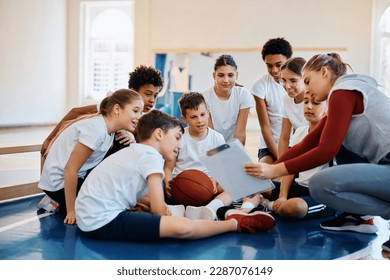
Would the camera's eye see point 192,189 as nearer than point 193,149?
Yes

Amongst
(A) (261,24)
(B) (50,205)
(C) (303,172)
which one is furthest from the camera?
(A) (261,24)

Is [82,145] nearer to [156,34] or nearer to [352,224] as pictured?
[352,224]

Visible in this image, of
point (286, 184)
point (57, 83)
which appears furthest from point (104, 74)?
point (286, 184)

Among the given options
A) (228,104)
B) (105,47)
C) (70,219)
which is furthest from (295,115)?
(105,47)

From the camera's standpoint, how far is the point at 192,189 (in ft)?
7.41

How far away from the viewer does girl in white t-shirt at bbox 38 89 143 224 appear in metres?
2.09

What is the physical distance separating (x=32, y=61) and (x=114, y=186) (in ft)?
23.1

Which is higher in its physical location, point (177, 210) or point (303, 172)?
point (303, 172)

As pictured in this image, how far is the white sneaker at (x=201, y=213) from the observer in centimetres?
208

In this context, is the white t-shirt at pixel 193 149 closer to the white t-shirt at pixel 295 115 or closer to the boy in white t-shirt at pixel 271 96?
the white t-shirt at pixel 295 115

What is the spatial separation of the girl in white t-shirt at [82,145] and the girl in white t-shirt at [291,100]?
0.84 meters

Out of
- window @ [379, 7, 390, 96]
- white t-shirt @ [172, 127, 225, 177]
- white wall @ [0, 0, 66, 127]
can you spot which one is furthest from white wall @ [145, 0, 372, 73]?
white t-shirt @ [172, 127, 225, 177]

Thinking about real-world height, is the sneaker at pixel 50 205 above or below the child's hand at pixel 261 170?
below

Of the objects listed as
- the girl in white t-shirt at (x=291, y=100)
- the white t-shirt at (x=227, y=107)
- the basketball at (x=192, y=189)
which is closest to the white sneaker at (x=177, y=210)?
the basketball at (x=192, y=189)
